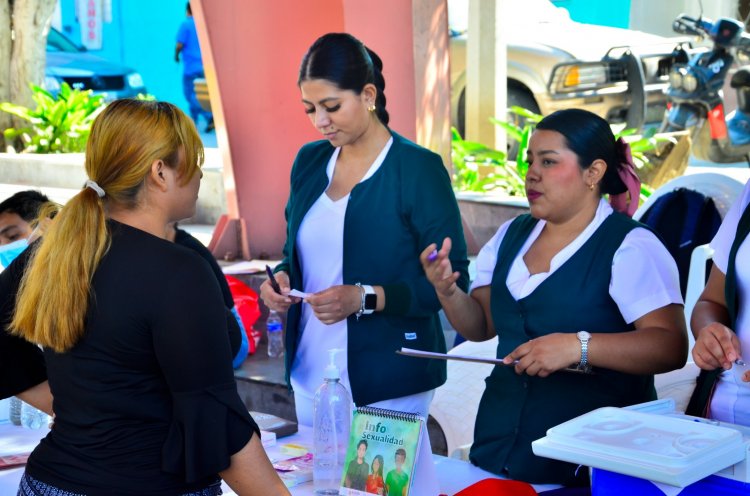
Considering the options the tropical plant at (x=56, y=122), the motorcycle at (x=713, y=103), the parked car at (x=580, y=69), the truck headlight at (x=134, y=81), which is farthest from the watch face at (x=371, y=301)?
the truck headlight at (x=134, y=81)

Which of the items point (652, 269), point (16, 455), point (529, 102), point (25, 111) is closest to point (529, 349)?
point (652, 269)

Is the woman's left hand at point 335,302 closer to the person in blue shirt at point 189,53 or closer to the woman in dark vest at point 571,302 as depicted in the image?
the woman in dark vest at point 571,302

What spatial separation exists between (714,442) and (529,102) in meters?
8.46

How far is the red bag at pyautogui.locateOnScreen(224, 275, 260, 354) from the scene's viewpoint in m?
5.44

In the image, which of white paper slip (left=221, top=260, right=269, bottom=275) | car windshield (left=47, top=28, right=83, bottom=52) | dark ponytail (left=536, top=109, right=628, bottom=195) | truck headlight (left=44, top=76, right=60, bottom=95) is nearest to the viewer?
dark ponytail (left=536, top=109, right=628, bottom=195)

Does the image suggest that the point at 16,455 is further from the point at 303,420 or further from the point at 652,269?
the point at 652,269

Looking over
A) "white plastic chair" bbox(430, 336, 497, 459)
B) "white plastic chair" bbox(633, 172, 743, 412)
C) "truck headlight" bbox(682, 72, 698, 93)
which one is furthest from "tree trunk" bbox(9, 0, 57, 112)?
"white plastic chair" bbox(633, 172, 743, 412)

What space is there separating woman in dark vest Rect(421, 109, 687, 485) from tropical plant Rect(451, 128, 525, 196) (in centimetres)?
479

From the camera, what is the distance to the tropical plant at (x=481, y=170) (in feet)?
24.8

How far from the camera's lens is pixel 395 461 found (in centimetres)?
221

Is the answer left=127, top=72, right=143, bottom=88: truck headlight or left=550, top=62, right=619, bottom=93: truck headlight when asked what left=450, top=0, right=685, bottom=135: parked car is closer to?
left=550, top=62, right=619, bottom=93: truck headlight

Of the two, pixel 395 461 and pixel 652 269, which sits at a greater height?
pixel 652 269

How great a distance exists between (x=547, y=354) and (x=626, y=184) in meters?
0.52

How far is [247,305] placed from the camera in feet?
18.0
